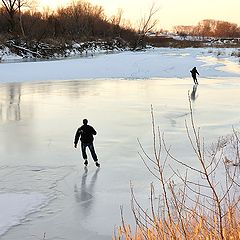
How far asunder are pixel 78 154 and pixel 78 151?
23 cm

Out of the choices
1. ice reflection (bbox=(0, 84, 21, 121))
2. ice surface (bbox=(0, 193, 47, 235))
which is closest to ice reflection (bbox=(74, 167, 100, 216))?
ice surface (bbox=(0, 193, 47, 235))

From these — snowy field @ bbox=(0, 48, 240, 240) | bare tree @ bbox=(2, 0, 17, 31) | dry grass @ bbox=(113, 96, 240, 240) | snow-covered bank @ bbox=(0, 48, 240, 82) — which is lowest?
snow-covered bank @ bbox=(0, 48, 240, 82)

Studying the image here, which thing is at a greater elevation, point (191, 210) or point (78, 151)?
point (191, 210)

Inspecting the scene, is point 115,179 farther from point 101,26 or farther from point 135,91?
point 101,26

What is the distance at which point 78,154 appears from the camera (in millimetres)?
9258

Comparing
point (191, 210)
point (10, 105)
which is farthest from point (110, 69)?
point (191, 210)

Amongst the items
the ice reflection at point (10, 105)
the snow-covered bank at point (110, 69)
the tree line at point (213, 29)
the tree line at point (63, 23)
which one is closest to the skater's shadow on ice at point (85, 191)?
the ice reflection at point (10, 105)

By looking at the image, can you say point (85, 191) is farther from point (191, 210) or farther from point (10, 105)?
point (10, 105)

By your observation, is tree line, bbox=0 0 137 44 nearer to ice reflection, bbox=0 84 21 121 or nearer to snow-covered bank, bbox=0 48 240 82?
snow-covered bank, bbox=0 48 240 82

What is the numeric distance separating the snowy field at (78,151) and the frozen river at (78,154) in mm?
13

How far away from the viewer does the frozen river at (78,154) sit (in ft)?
19.2

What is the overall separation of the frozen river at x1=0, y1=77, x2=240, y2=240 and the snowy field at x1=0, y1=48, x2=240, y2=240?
0.01 m

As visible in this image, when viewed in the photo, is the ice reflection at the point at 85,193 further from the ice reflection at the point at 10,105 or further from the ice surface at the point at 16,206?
the ice reflection at the point at 10,105

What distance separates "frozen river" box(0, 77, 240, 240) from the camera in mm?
5867
